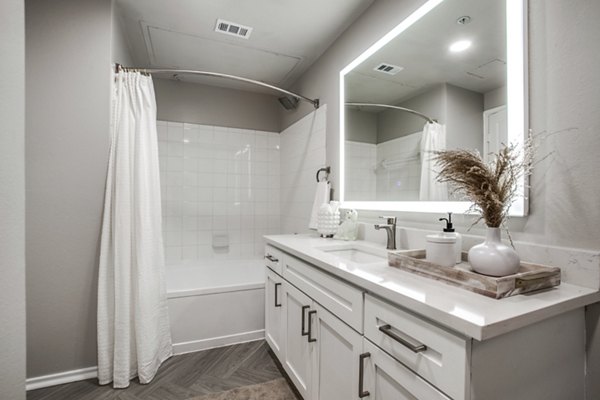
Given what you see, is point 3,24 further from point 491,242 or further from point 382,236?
point 382,236

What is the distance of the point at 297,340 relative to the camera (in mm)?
1465

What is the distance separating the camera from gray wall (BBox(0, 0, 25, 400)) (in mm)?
818

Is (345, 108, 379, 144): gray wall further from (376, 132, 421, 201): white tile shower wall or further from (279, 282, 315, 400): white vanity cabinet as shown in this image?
(279, 282, 315, 400): white vanity cabinet

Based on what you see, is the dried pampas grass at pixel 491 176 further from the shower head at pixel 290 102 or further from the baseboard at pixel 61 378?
the baseboard at pixel 61 378

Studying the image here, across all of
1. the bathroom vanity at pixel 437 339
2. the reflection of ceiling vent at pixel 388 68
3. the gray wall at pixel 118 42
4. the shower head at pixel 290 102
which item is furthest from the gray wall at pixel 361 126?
the gray wall at pixel 118 42

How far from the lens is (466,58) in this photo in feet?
4.02

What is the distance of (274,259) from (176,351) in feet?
3.45

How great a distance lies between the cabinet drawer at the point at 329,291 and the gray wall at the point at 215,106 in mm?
2172

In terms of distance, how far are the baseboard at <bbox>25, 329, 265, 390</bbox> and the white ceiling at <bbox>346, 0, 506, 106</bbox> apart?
6.53ft

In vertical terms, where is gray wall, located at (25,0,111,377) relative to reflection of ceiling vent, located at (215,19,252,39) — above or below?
below

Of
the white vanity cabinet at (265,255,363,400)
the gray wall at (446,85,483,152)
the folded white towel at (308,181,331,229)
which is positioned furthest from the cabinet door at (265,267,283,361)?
the gray wall at (446,85,483,152)

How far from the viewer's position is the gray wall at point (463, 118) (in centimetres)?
115

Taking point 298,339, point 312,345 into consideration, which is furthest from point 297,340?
point 312,345

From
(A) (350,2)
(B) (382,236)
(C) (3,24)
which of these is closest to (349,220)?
(B) (382,236)
